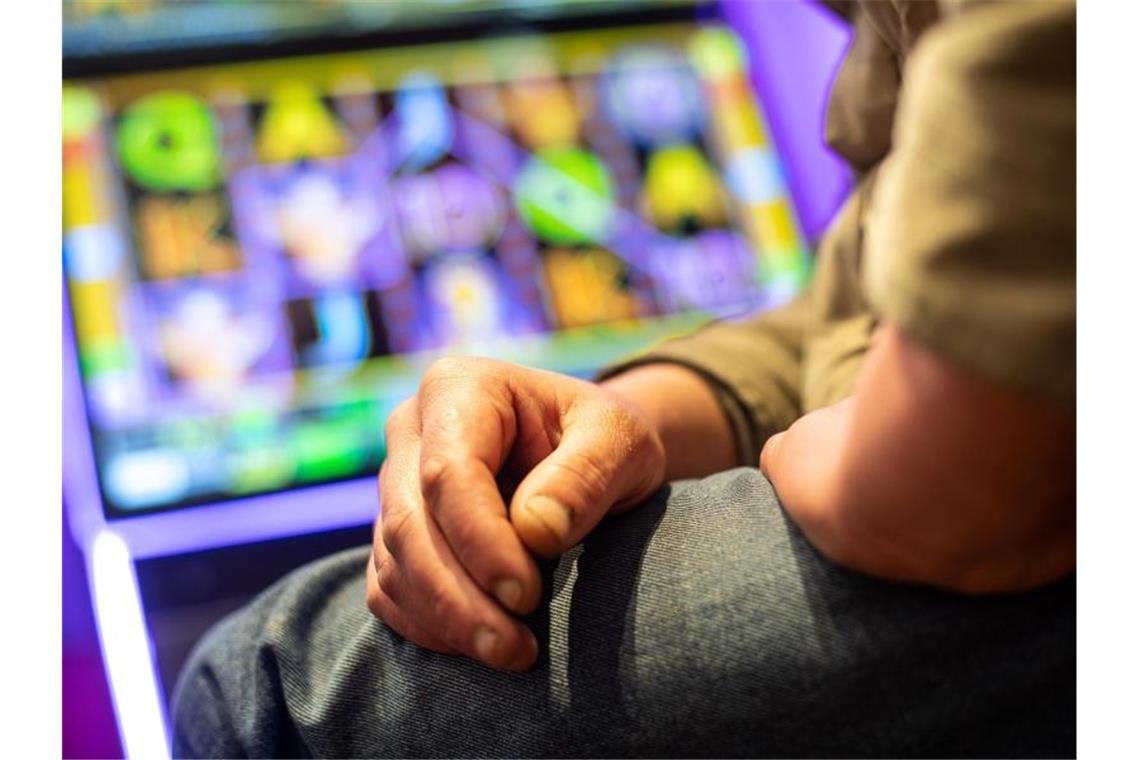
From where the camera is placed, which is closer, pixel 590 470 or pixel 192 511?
pixel 590 470

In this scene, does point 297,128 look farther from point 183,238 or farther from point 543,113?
point 543,113

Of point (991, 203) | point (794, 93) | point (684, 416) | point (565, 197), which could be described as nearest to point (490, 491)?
point (991, 203)

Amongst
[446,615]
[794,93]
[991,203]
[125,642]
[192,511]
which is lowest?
[125,642]

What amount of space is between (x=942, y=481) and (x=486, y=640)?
0.60 feet

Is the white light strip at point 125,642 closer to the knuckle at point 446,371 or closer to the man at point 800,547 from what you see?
the man at point 800,547

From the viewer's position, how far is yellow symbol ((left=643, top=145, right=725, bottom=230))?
1.27m

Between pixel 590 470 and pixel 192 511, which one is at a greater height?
pixel 590 470

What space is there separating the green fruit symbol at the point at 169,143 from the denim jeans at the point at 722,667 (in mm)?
814

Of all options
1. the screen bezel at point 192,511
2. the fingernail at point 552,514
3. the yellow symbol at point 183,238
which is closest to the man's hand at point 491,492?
the fingernail at point 552,514

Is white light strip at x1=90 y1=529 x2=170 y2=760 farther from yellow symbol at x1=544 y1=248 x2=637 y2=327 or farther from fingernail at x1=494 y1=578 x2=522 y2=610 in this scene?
fingernail at x1=494 y1=578 x2=522 y2=610

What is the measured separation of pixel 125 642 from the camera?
1034mm

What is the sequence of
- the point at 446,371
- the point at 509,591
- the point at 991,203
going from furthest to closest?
the point at 446,371
the point at 509,591
the point at 991,203

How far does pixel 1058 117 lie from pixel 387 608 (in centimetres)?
33
